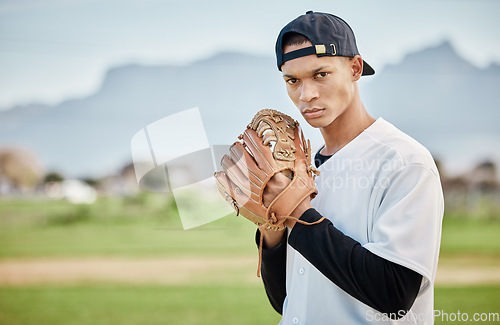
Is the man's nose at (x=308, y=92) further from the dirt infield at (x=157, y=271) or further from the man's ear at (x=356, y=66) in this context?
the dirt infield at (x=157, y=271)

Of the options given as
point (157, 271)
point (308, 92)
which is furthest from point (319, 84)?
point (157, 271)

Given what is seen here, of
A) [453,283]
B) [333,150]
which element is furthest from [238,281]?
[333,150]

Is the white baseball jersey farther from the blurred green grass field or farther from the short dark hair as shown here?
the blurred green grass field

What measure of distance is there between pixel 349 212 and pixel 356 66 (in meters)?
0.37

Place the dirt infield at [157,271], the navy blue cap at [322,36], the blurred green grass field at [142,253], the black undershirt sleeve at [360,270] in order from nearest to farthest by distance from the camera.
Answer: the black undershirt sleeve at [360,270] → the navy blue cap at [322,36] → the blurred green grass field at [142,253] → the dirt infield at [157,271]

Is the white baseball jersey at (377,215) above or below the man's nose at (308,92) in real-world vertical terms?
below

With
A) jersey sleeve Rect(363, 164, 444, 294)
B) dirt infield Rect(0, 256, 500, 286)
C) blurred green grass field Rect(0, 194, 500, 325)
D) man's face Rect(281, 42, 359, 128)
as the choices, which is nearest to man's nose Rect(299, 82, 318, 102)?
man's face Rect(281, 42, 359, 128)

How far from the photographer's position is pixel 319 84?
1019mm

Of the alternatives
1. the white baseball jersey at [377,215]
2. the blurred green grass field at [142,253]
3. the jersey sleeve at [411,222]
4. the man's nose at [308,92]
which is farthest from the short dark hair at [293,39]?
the blurred green grass field at [142,253]

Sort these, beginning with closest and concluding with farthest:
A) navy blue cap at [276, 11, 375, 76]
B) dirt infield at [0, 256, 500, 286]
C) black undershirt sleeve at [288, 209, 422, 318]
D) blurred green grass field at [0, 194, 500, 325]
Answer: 1. black undershirt sleeve at [288, 209, 422, 318]
2. navy blue cap at [276, 11, 375, 76]
3. blurred green grass field at [0, 194, 500, 325]
4. dirt infield at [0, 256, 500, 286]

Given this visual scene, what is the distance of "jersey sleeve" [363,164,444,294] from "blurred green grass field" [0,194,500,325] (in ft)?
16.3

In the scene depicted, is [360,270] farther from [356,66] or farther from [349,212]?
[356,66]

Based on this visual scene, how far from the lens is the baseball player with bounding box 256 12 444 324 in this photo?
845 mm

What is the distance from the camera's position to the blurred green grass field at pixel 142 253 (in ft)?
24.1
